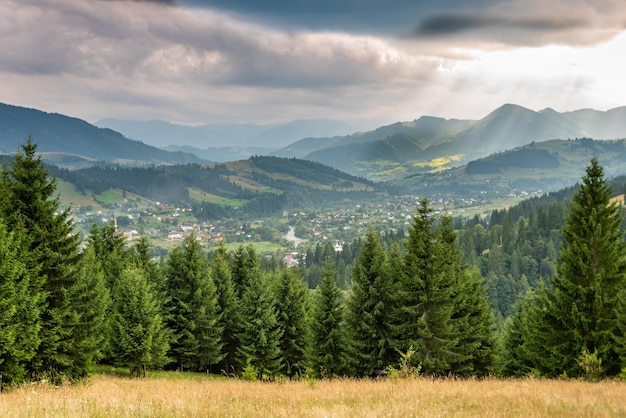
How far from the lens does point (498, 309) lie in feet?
394

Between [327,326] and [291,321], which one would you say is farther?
[291,321]

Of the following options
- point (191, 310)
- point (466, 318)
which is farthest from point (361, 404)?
point (191, 310)

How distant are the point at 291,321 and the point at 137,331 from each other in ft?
53.2

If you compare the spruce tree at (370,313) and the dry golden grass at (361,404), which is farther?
the spruce tree at (370,313)

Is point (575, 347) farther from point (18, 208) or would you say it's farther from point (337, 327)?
point (18, 208)

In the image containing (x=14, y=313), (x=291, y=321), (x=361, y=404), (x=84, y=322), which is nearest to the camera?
(x=361, y=404)

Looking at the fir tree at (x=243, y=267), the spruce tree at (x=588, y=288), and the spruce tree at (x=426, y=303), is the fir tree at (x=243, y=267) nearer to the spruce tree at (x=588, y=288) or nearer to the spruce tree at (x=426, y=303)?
the spruce tree at (x=426, y=303)

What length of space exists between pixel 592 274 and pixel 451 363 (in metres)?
11.3

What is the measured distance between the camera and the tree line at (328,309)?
2278 cm

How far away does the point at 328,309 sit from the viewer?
3594cm

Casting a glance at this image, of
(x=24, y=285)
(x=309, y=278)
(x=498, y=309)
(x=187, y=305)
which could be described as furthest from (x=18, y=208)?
(x=309, y=278)

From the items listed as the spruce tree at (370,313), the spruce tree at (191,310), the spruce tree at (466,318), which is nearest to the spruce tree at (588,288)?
the spruce tree at (466,318)

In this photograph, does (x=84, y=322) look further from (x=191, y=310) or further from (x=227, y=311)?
(x=227, y=311)

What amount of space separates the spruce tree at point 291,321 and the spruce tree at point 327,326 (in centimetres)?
647
